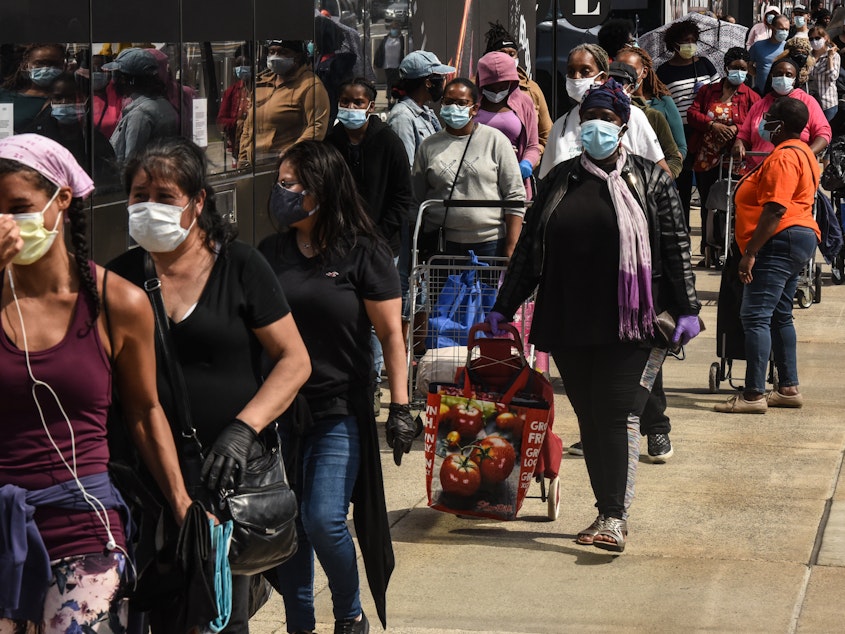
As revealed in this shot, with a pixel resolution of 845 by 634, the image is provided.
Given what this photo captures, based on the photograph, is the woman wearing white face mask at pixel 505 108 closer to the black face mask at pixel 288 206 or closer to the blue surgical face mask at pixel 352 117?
the blue surgical face mask at pixel 352 117

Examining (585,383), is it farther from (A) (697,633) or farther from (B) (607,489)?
(A) (697,633)

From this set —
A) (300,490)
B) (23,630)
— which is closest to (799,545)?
(300,490)

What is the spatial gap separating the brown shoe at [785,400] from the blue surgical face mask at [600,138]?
350cm

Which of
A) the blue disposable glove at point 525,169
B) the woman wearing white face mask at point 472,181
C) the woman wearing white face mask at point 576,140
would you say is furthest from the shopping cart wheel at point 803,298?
the woman wearing white face mask at point 576,140

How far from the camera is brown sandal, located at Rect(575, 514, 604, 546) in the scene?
20.8 ft

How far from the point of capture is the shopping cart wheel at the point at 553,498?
6602 millimetres

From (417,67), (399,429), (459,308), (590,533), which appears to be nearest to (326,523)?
(399,429)

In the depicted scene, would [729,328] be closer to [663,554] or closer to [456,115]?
[456,115]

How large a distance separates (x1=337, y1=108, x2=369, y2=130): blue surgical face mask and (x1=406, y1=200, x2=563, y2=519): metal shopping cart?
595mm

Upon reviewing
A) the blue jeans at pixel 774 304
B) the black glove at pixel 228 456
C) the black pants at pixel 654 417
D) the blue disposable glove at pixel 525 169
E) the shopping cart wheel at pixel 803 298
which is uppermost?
the blue disposable glove at pixel 525 169

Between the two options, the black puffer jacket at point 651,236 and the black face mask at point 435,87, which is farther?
the black face mask at point 435,87

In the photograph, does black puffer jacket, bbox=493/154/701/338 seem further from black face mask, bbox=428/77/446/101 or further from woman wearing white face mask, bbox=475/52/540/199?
black face mask, bbox=428/77/446/101

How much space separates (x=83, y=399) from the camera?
344cm

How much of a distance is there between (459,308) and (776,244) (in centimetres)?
205
